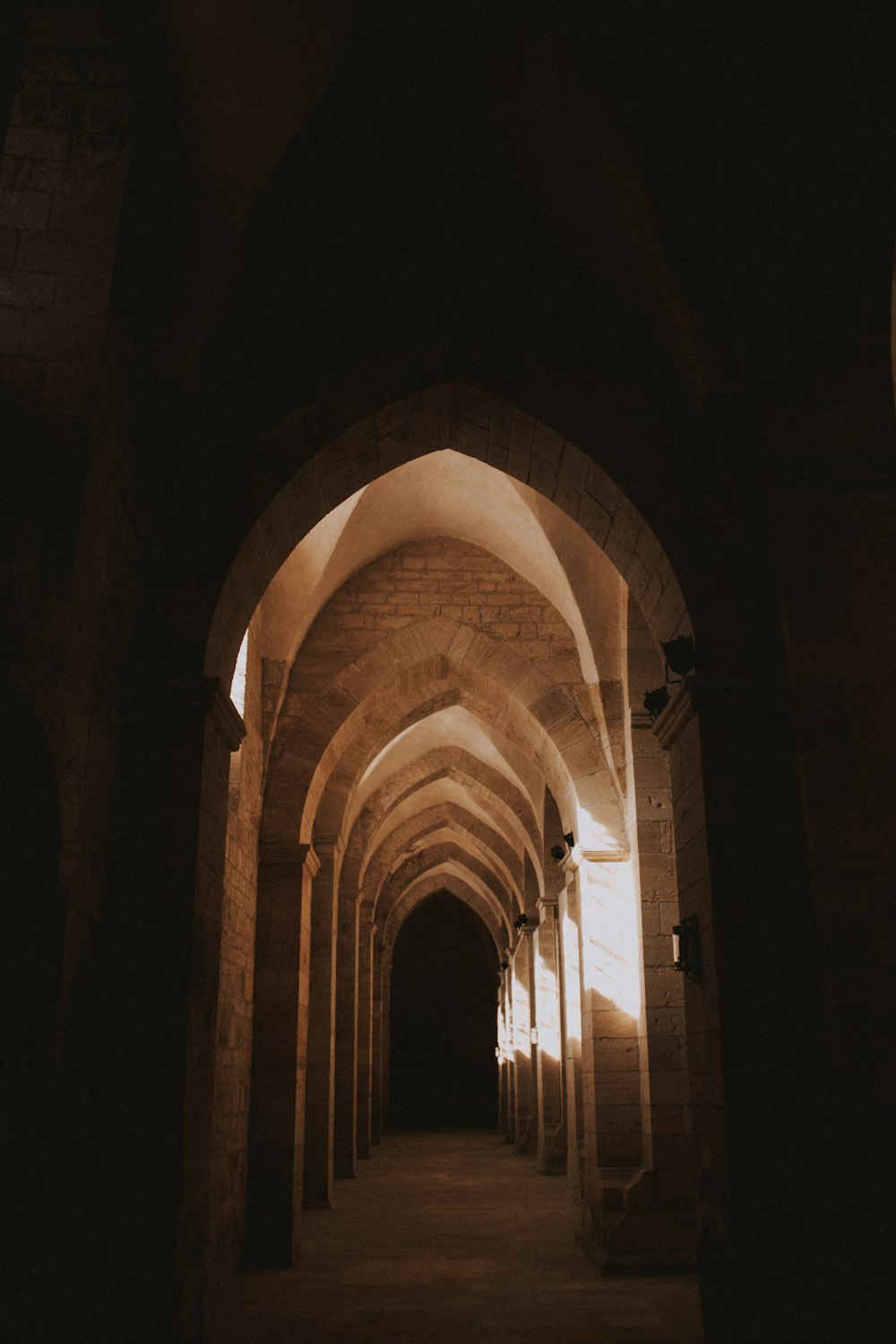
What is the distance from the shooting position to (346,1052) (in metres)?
14.0

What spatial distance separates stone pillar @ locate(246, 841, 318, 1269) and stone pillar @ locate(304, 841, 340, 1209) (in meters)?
1.69

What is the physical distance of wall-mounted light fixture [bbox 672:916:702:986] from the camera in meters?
5.42

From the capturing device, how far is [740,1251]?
4.71 metres

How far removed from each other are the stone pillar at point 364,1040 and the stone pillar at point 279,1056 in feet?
24.6

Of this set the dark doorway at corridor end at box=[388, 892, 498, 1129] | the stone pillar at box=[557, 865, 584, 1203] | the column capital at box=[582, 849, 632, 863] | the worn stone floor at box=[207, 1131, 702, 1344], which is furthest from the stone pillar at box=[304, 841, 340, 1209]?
the dark doorway at corridor end at box=[388, 892, 498, 1129]

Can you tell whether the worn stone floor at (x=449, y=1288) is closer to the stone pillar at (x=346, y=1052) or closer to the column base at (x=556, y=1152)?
the stone pillar at (x=346, y=1052)

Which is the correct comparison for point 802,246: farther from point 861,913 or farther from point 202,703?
point 202,703

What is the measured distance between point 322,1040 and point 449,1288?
4.21 meters

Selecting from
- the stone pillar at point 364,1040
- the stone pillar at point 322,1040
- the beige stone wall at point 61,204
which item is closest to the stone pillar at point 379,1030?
the stone pillar at point 364,1040

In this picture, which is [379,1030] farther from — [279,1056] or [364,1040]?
[279,1056]

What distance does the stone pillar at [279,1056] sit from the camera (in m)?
8.53

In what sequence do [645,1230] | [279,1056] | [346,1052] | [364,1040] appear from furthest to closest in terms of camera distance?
[364,1040] → [346,1052] → [279,1056] → [645,1230]

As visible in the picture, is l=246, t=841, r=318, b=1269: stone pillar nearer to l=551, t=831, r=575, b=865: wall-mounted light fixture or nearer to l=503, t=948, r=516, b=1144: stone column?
l=551, t=831, r=575, b=865: wall-mounted light fixture

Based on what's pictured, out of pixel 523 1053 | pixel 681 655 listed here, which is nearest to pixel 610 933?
pixel 681 655
